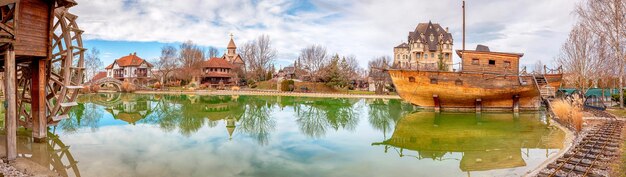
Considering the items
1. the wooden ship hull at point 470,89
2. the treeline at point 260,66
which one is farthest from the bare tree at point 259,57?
the wooden ship hull at point 470,89

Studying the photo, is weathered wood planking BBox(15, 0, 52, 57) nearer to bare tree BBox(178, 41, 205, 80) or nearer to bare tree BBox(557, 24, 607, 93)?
bare tree BBox(557, 24, 607, 93)

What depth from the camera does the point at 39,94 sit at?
11875mm

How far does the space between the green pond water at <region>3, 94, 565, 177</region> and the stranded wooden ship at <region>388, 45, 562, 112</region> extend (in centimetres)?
513

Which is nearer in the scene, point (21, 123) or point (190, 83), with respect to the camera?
point (21, 123)

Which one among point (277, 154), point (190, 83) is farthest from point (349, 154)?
point (190, 83)

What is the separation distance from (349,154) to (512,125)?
462 inches

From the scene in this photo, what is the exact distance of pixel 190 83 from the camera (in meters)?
62.6

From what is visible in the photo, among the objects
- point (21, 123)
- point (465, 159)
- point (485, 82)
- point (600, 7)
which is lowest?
point (465, 159)

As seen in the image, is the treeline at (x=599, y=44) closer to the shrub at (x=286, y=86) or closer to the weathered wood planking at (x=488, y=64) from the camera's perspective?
the weathered wood planking at (x=488, y=64)

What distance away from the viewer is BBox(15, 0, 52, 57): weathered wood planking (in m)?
10.6

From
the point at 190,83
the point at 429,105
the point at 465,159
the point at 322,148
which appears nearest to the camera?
the point at 465,159

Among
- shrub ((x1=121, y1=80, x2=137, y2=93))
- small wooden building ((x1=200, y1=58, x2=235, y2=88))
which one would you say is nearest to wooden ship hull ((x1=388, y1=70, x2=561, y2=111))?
shrub ((x1=121, y1=80, x2=137, y2=93))

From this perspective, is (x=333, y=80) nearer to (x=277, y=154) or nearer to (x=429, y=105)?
(x=429, y=105)

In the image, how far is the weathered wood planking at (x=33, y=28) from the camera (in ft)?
34.9
